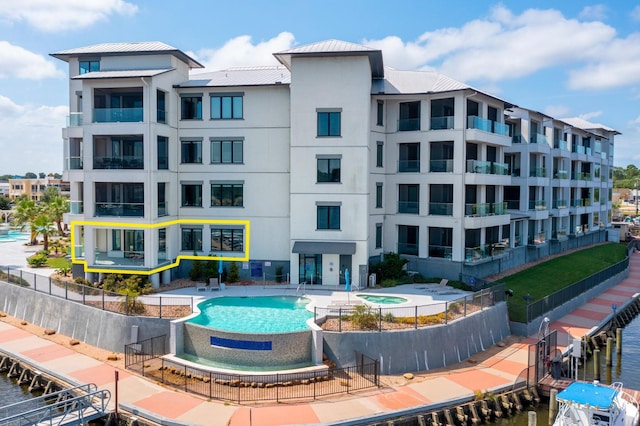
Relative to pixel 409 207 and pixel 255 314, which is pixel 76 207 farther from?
pixel 409 207

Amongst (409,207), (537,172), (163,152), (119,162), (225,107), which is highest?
(225,107)

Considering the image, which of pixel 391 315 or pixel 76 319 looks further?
pixel 76 319

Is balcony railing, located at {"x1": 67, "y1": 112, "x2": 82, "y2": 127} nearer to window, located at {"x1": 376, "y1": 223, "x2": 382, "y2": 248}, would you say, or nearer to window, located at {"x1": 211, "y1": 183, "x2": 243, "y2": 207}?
window, located at {"x1": 211, "y1": 183, "x2": 243, "y2": 207}

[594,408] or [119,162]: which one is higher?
[119,162]

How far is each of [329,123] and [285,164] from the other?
4426 millimetres

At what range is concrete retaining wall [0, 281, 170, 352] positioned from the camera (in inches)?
1023

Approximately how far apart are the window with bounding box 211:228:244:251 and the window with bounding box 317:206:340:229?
617 centimetres

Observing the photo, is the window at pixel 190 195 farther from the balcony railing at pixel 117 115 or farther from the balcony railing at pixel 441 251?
the balcony railing at pixel 441 251

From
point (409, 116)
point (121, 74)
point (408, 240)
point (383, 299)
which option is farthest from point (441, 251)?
point (121, 74)

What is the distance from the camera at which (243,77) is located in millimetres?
36969

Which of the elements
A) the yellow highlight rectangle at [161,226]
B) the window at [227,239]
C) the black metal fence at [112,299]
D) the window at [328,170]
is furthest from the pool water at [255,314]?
the window at [328,170]

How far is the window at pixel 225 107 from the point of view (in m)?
35.7

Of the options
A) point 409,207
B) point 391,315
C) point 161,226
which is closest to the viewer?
point 391,315

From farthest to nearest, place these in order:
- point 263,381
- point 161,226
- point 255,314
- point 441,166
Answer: point 441,166 → point 161,226 → point 255,314 → point 263,381
